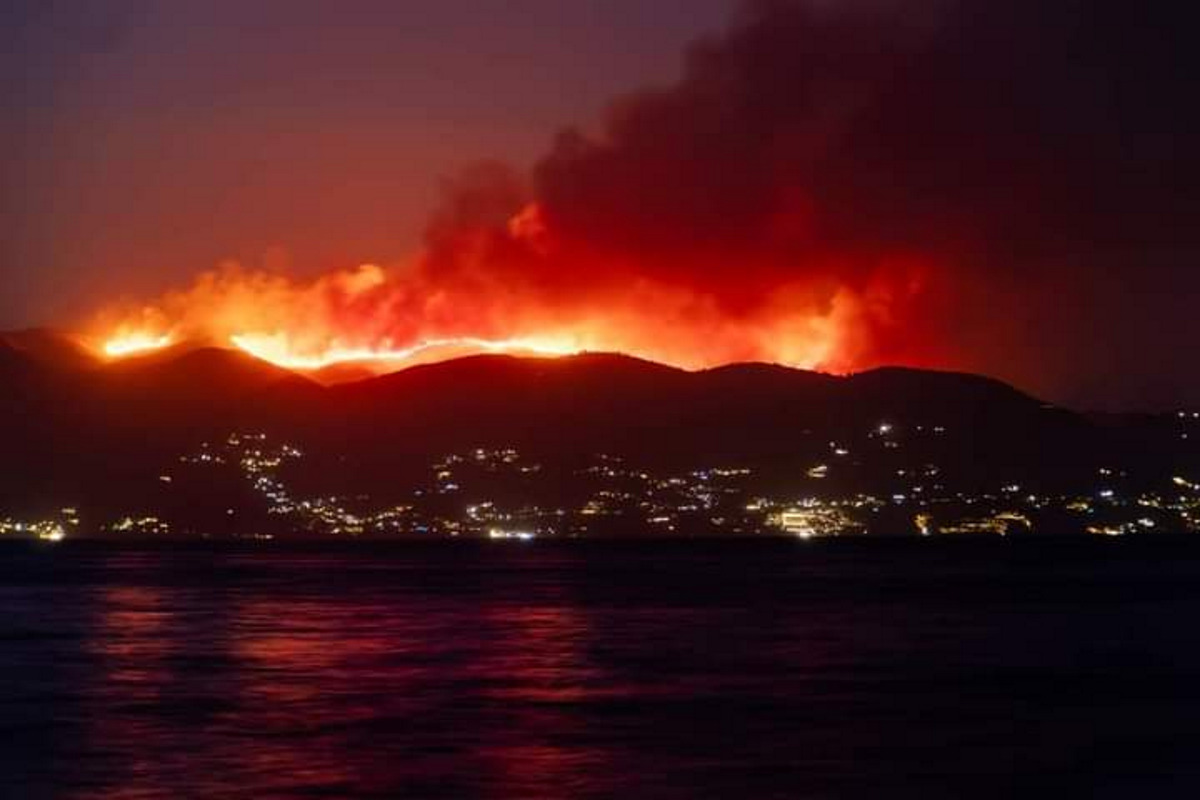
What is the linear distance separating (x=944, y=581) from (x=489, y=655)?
88429mm

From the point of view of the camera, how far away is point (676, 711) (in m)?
57.1

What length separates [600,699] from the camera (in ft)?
198

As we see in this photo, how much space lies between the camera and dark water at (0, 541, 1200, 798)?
148 ft

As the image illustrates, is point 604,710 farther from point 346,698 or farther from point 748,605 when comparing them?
point 748,605

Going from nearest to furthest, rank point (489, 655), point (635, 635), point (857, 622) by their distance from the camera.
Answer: point (489, 655), point (635, 635), point (857, 622)

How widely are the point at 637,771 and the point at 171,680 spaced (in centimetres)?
2633

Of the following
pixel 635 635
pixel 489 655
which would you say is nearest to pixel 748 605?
pixel 635 635

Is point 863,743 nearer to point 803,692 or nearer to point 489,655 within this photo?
point 803,692

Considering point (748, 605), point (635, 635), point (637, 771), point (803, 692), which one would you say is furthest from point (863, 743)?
point (748, 605)

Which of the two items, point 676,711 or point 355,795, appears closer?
point 355,795

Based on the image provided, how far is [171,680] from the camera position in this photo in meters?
67.5

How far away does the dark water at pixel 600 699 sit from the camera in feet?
148

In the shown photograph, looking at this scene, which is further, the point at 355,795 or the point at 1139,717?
the point at 1139,717

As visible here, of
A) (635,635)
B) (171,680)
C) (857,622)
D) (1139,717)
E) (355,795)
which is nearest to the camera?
(355,795)
